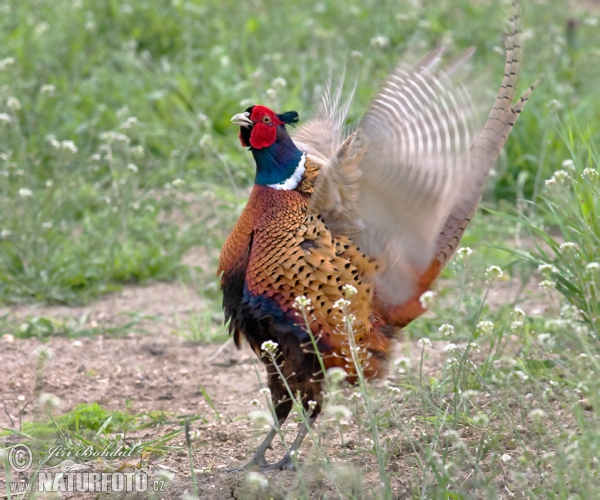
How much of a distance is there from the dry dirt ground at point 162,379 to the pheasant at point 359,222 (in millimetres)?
222

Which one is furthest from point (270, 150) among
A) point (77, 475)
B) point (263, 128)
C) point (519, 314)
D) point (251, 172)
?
point (251, 172)

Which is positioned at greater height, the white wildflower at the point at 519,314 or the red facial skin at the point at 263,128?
the red facial skin at the point at 263,128

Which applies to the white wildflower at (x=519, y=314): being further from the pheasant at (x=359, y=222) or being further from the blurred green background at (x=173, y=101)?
the blurred green background at (x=173, y=101)

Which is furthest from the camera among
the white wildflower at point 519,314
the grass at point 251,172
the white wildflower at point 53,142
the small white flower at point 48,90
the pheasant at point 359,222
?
the small white flower at point 48,90

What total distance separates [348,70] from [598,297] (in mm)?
3477

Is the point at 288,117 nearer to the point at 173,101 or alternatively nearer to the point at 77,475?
the point at 77,475

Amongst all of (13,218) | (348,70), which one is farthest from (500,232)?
(13,218)

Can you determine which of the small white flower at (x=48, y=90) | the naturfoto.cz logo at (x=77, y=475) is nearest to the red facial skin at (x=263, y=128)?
the naturfoto.cz logo at (x=77, y=475)

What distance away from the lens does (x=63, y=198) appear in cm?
462

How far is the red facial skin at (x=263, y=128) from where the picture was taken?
302 centimetres

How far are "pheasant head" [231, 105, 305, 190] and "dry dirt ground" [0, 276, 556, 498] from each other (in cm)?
88

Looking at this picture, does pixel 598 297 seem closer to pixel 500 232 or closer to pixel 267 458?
pixel 267 458

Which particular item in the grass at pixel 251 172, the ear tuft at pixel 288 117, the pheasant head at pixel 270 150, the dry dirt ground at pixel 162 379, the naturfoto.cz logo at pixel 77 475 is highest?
the ear tuft at pixel 288 117

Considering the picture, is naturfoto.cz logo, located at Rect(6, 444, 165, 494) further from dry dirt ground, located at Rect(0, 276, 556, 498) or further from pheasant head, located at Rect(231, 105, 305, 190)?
pheasant head, located at Rect(231, 105, 305, 190)
